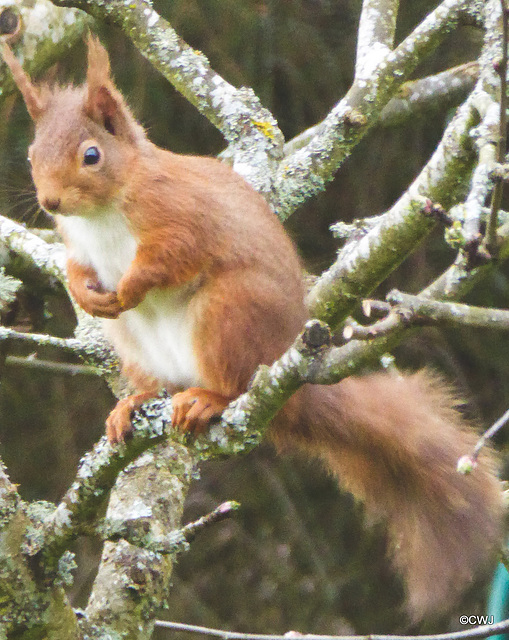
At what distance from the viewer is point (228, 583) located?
10.7ft

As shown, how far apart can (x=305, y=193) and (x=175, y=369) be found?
2.25ft

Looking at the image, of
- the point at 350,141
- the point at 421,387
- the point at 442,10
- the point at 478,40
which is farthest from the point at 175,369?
the point at 478,40

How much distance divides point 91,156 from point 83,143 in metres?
0.03

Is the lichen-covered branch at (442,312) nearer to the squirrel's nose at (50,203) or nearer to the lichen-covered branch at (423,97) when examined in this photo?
the squirrel's nose at (50,203)

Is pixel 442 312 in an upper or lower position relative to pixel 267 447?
upper

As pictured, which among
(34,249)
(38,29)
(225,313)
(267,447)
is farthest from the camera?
(267,447)

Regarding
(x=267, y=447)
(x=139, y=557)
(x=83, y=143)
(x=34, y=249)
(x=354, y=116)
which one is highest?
(x=354, y=116)

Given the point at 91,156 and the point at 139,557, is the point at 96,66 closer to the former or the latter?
the point at 91,156

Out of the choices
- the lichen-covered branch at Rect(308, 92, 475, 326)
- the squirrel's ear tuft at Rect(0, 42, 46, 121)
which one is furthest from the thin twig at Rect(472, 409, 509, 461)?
the squirrel's ear tuft at Rect(0, 42, 46, 121)

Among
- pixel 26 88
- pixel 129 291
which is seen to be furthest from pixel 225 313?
pixel 26 88

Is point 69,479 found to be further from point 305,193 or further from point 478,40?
point 478,40

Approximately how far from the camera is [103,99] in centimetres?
191

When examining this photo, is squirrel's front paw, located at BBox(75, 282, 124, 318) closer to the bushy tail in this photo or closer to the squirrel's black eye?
the squirrel's black eye

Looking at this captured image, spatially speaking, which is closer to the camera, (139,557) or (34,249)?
(139,557)
